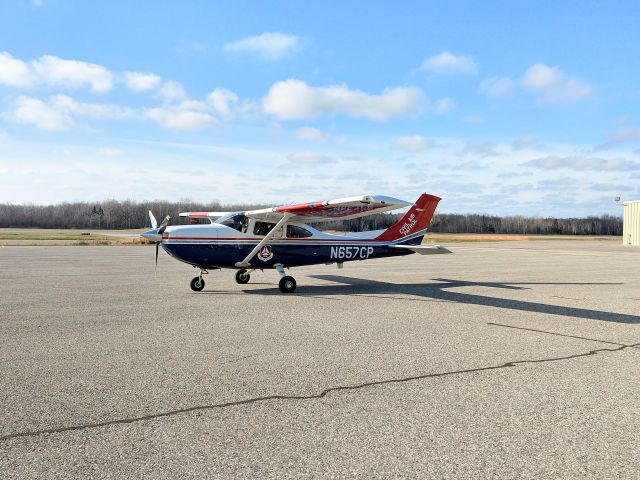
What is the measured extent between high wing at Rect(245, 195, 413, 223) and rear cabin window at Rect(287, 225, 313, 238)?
197 millimetres

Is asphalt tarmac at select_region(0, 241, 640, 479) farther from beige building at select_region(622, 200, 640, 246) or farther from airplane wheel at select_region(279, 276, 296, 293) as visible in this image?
beige building at select_region(622, 200, 640, 246)

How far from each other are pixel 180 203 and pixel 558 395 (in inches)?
5323

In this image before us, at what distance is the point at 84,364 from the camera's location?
6094mm

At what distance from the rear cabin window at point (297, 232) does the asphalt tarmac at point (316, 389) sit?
362 centimetres

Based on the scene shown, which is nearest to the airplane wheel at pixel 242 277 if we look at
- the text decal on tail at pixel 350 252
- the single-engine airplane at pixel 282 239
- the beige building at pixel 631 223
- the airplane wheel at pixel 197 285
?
the single-engine airplane at pixel 282 239

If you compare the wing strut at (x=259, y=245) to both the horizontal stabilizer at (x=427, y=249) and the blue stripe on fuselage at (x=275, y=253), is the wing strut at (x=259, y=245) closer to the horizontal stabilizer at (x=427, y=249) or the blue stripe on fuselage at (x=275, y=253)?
the blue stripe on fuselage at (x=275, y=253)

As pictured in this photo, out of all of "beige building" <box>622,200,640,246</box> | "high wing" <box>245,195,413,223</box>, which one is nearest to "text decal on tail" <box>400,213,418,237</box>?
"high wing" <box>245,195,413,223</box>

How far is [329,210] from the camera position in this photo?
44.0 feet

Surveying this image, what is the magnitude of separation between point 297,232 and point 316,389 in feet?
31.6

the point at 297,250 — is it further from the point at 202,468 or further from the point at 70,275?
the point at 202,468

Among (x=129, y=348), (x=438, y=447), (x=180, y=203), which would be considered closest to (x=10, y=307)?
(x=129, y=348)

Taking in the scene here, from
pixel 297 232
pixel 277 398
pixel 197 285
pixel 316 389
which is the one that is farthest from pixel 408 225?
pixel 277 398

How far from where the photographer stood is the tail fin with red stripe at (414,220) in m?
16.0

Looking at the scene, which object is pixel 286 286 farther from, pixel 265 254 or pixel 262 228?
pixel 262 228
